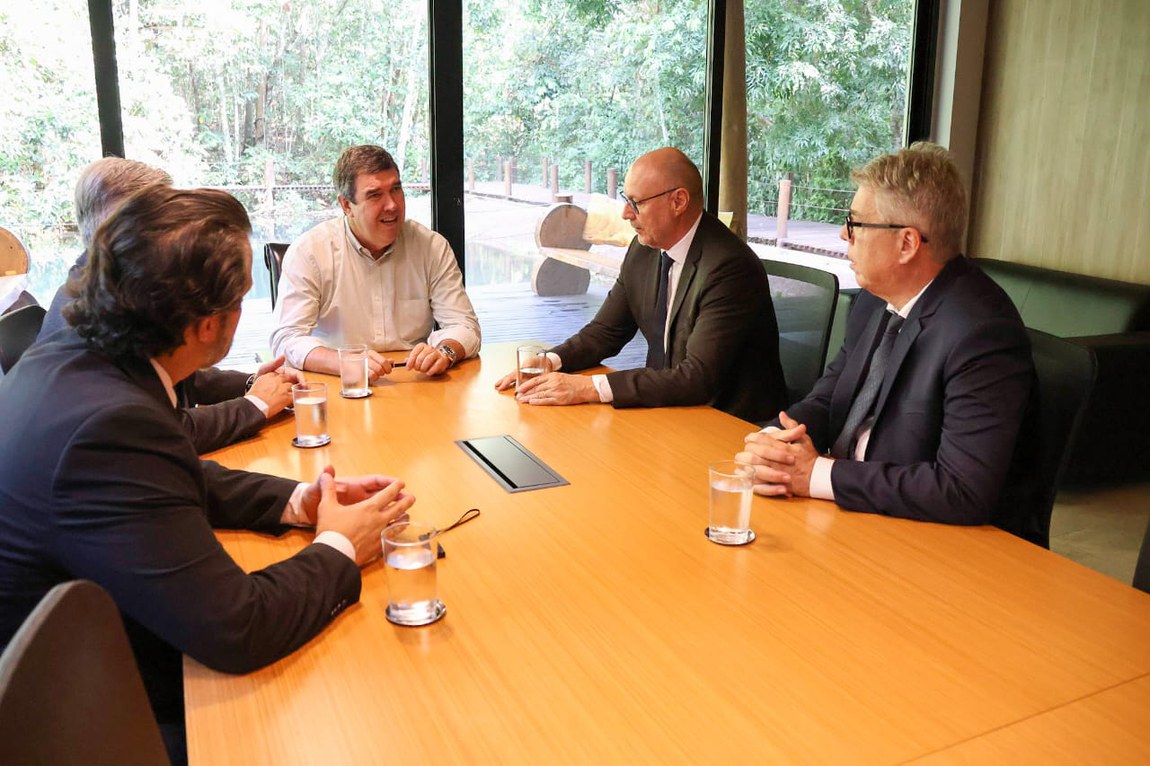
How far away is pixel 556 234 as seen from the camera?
15.4 feet

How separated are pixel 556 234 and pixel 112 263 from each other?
3.54 metres

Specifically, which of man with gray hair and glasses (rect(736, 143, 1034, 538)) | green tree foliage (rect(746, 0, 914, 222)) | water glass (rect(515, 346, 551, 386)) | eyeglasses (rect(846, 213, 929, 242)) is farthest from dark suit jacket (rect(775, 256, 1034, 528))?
green tree foliage (rect(746, 0, 914, 222))

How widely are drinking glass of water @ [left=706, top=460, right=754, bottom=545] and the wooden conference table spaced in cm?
3

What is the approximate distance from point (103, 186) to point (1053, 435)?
7.71ft

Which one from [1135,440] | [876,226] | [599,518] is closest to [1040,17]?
[1135,440]

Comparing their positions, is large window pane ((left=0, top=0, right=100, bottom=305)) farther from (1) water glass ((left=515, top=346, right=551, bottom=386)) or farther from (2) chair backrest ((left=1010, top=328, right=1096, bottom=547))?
(2) chair backrest ((left=1010, top=328, right=1096, bottom=547))

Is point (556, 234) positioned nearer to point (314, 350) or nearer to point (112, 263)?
point (314, 350)

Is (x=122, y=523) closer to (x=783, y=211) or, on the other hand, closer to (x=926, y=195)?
(x=926, y=195)

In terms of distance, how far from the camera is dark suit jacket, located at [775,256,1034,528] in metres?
1.66

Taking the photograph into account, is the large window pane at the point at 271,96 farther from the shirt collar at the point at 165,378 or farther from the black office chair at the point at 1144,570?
the black office chair at the point at 1144,570

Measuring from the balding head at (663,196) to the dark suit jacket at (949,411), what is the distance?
1.03 metres

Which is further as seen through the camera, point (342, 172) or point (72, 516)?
point (342, 172)

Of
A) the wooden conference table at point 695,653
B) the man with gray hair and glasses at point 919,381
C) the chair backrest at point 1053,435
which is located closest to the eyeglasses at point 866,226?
the man with gray hair and glasses at point 919,381

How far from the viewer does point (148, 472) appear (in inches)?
45.3
